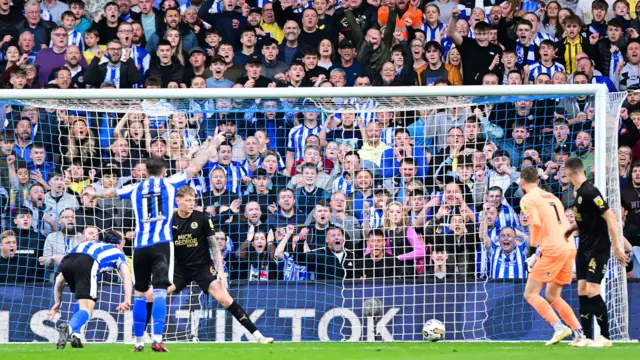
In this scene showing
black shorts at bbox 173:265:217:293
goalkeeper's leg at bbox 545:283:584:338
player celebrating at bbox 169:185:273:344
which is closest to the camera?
goalkeeper's leg at bbox 545:283:584:338

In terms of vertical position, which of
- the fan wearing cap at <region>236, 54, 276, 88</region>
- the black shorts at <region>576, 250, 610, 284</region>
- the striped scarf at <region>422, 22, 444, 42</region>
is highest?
the striped scarf at <region>422, 22, 444, 42</region>

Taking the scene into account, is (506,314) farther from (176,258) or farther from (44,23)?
(44,23)

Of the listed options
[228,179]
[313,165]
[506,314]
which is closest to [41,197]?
[228,179]

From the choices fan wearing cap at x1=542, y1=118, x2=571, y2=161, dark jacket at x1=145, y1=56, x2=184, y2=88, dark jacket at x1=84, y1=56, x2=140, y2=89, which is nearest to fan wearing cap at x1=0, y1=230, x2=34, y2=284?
dark jacket at x1=84, y1=56, x2=140, y2=89

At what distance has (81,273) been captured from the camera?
41.4 feet

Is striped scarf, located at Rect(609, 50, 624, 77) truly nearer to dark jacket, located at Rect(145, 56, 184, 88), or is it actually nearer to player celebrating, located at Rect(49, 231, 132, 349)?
dark jacket, located at Rect(145, 56, 184, 88)

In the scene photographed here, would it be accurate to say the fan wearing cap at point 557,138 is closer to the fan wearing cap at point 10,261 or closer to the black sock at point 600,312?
the black sock at point 600,312

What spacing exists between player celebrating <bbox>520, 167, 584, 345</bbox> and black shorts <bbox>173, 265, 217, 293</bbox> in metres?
3.54

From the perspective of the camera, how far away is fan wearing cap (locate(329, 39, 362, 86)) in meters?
17.1

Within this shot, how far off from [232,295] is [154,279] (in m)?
2.81

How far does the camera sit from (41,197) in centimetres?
1502

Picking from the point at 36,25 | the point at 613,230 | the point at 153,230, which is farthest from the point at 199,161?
the point at 36,25

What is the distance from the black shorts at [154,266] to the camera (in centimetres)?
1173

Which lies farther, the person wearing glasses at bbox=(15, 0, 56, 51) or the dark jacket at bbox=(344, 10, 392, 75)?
the person wearing glasses at bbox=(15, 0, 56, 51)
